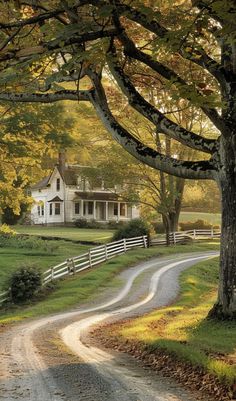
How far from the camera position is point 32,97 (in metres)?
15.0

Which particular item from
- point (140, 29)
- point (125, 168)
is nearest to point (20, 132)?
point (140, 29)

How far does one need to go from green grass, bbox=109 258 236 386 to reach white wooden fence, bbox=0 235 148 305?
8.88 m

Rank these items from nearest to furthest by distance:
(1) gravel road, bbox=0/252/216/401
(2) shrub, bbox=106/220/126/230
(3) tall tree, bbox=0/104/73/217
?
(1) gravel road, bbox=0/252/216/401
(3) tall tree, bbox=0/104/73/217
(2) shrub, bbox=106/220/126/230

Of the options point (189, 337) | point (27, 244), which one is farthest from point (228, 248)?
point (27, 244)

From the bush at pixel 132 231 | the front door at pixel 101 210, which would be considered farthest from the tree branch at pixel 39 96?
the front door at pixel 101 210

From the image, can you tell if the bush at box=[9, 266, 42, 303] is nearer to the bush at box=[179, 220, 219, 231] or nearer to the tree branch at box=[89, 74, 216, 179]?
the tree branch at box=[89, 74, 216, 179]

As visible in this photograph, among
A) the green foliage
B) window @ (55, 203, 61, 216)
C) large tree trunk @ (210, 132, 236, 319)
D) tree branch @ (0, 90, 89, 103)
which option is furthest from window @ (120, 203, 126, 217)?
large tree trunk @ (210, 132, 236, 319)

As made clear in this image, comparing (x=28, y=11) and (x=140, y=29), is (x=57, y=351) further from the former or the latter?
(x=140, y=29)

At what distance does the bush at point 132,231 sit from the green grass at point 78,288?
3.48 m

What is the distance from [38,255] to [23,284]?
1544cm

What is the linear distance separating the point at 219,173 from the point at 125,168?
3180 cm

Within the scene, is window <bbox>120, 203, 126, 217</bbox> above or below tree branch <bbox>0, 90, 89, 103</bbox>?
below

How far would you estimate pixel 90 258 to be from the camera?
33.6m

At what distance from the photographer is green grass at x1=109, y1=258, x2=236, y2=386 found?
340 inches
